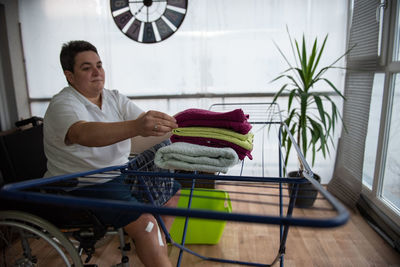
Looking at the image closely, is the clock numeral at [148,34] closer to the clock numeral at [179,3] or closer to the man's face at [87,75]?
the clock numeral at [179,3]

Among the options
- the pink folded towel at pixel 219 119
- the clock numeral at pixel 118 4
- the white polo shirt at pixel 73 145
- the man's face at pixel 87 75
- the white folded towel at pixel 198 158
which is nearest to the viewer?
the white folded towel at pixel 198 158

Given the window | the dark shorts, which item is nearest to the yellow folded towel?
the dark shorts

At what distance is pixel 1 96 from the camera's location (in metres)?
2.75

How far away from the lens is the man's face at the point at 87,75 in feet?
4.22

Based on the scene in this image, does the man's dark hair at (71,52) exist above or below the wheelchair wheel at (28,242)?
above

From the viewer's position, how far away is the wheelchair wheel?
1.01 m

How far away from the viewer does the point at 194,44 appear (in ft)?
8.46

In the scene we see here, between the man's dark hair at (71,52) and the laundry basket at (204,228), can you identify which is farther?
the laundry basket at (204,228)

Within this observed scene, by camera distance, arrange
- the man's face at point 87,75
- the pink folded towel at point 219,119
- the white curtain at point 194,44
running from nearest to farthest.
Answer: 1. the pink folded towel at point 219,119
2. the man's face at point 87,75
3. the white curtain at point 194,44

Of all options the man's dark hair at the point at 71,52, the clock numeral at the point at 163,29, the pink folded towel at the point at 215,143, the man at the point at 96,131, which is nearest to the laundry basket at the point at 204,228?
the man at the point at 96,131

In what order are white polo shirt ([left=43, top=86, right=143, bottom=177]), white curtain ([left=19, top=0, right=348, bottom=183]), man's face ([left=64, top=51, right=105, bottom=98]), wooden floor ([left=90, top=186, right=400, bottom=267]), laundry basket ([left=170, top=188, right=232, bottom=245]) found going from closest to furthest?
white polo shirt ([left=43, top=86, right=143, bottom=177]), man's face ([left=64, top=51, right=105, bottom=98]), wooden floor ([left=90, top=186, right=400, bottom=267]), laundry basket ([left=170, top=188, right=232, bottom=245]), white curtain ([left=19, top=0, right=348, bottom=183])

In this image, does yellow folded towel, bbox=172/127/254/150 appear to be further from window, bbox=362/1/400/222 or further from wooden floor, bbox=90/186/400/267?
window, bbox=362/1/400/222

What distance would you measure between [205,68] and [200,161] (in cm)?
191

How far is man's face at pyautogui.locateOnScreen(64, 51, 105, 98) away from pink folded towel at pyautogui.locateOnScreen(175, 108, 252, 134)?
1.85ft
